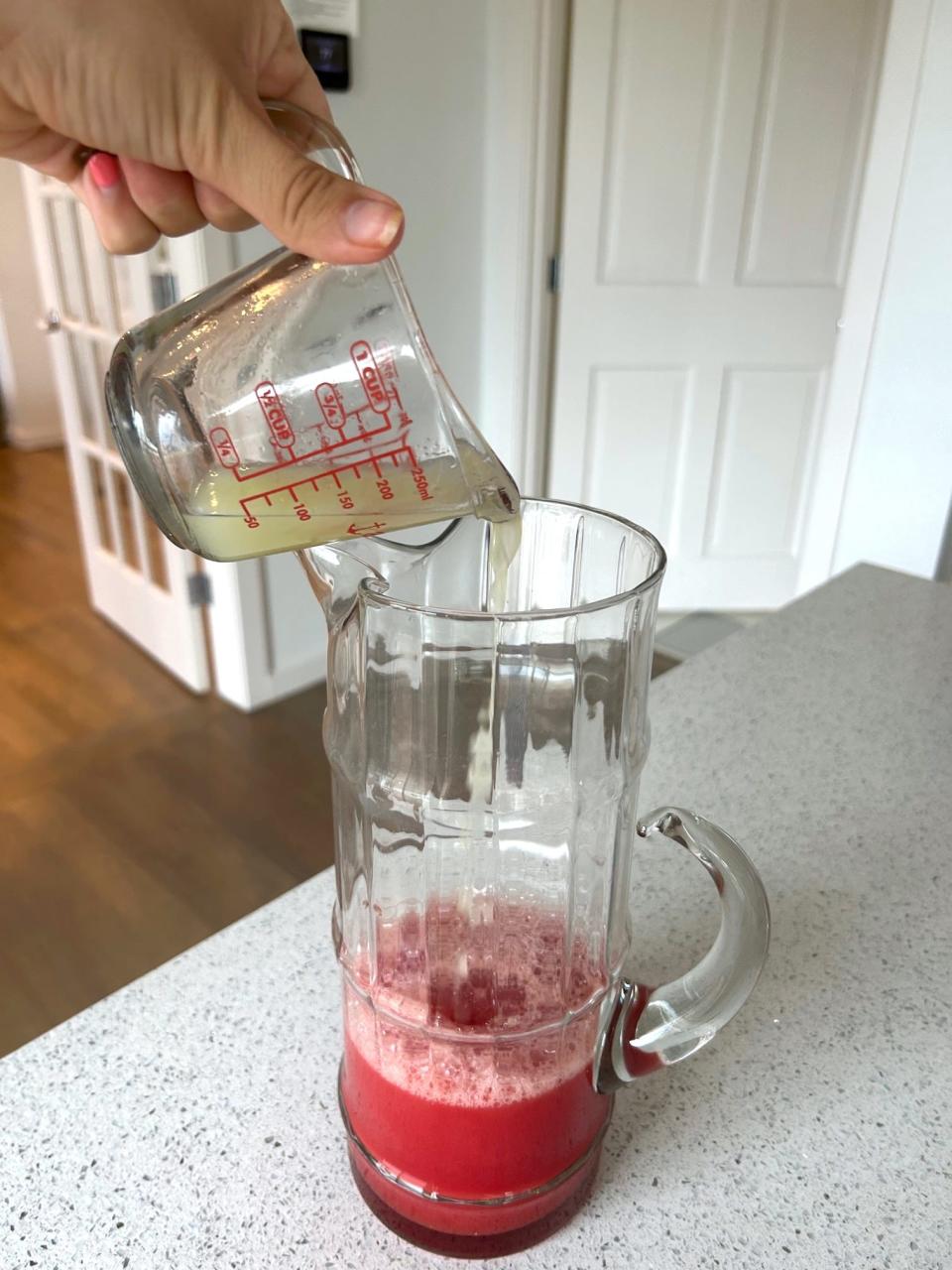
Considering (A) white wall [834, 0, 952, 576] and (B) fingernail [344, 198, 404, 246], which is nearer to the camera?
(B) fingernail [344, 198, 404, 246]

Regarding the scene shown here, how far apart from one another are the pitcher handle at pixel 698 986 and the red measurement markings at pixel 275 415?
0.82 ft

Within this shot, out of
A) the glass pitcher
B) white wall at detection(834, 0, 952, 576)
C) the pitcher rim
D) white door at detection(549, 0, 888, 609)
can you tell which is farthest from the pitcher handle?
white door at detection(549, 0, 888, 609)

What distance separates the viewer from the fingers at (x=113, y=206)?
67cm

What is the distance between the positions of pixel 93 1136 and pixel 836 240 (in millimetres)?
2701

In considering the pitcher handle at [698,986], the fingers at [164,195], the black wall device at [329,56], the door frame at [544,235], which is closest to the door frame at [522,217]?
the door frame at [544,235]

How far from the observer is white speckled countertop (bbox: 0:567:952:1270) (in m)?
0.49

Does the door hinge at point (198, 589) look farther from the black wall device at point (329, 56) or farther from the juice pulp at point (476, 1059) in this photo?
the juice pulp at point (476, 1059)

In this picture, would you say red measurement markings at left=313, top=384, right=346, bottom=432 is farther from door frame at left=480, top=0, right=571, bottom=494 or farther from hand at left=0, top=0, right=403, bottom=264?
door frame at left=480, top=0, right=571, bottom=494

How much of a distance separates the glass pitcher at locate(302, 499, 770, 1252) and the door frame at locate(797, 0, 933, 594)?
1846mm

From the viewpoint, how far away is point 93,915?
5.79 feet

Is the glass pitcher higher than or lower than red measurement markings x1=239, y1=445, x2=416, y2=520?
lower

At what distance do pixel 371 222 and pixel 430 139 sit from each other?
7.10 feet

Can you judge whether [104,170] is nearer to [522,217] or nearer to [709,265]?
[522,217]

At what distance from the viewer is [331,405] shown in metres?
0.47
